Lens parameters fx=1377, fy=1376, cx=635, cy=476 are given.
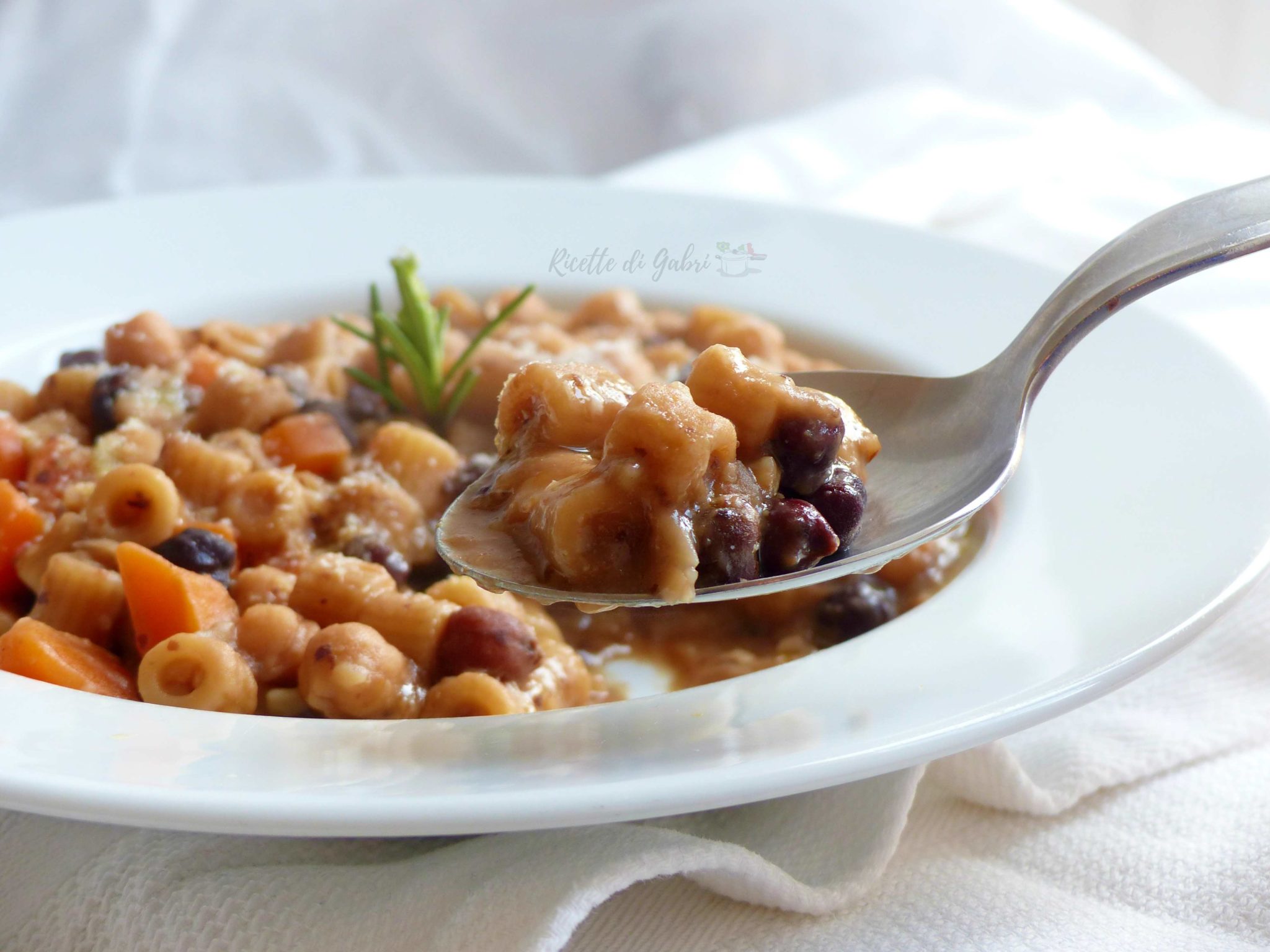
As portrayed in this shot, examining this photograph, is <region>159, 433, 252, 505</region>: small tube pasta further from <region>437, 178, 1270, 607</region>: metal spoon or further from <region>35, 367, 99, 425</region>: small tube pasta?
<region>437, 178, 1270, 607</region>: metal spoon

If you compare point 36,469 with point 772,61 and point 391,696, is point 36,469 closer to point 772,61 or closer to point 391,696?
point 391,696

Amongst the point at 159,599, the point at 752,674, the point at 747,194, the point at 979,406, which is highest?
the point at 979,406

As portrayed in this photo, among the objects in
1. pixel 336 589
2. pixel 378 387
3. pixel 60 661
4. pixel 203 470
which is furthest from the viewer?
pixel 378 387

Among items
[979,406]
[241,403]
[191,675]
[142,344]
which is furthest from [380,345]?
[979,406]

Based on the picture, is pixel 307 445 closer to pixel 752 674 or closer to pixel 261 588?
pixel 261 588

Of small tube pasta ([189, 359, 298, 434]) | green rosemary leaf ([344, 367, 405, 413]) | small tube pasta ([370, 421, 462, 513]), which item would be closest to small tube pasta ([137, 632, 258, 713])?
small tube pasta ([370, 421, 462, 513])

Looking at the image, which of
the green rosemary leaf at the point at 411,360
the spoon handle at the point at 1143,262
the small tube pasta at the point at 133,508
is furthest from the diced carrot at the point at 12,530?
the spoon handle at the point at 1143,262

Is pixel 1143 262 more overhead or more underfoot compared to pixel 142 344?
more overhead
